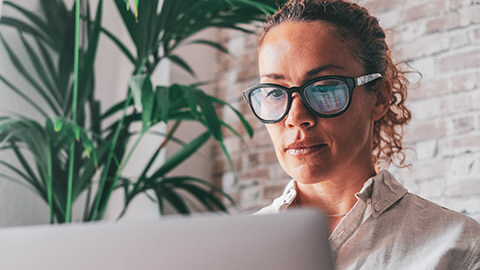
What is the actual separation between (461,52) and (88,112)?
56.7 inches

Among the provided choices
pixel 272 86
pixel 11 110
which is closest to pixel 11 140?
pixel 11 110

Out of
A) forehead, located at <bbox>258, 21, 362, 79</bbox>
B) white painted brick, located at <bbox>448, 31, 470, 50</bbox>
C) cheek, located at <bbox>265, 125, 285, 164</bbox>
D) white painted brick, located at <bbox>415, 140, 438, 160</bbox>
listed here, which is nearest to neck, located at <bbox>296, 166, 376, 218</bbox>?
cheek, located at <bbox>265, 125, 285, 164</bbox>

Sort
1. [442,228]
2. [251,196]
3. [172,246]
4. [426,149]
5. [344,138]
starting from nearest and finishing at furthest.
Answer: [172,246], [442,228], [344,138], [426,149], [251,196]

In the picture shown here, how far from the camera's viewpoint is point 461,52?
1.95 meters

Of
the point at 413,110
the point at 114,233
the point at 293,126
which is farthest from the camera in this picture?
the point at 413,110

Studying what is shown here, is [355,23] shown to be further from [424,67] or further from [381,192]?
[424,67]

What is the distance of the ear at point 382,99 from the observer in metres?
Result: 1.23

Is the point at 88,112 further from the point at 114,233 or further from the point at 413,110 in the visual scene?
the point at 114,233

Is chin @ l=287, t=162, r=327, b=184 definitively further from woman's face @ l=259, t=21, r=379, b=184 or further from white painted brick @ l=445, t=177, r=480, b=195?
white painted brick @ l=445, t=177, r=480, b=195

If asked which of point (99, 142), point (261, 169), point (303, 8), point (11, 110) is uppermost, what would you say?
point (303, 8)

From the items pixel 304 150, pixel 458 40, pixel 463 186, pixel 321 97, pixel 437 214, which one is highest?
pixel 458 40

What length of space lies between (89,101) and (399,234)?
1390mm

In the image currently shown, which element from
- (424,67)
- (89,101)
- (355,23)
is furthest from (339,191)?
(89,101)

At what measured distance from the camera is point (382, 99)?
125cm
